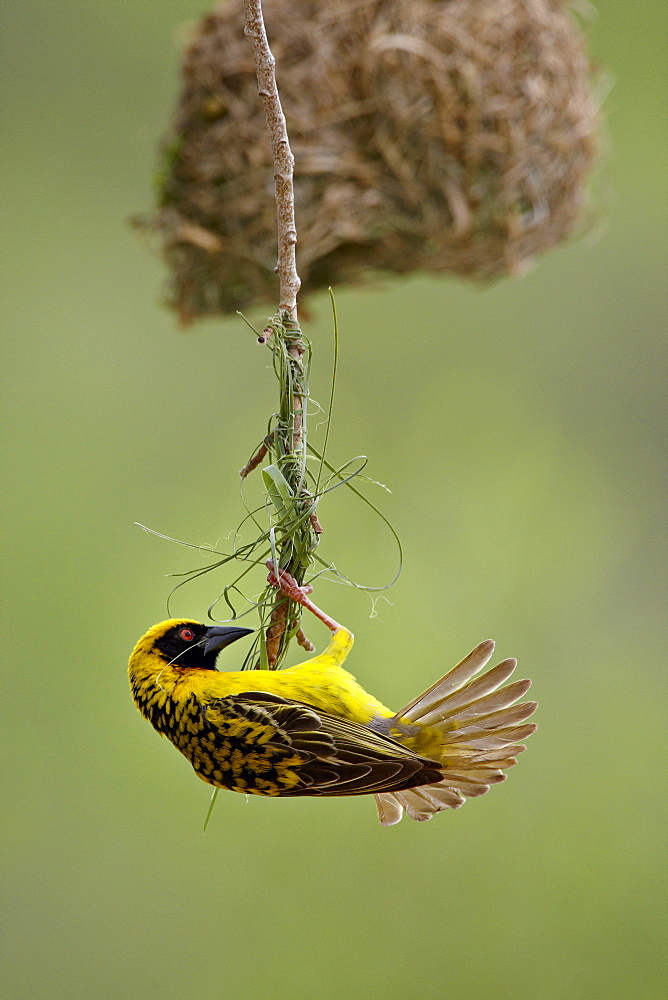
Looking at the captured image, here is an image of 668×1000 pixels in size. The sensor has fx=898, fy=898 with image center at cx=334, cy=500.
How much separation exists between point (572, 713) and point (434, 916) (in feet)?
2.72

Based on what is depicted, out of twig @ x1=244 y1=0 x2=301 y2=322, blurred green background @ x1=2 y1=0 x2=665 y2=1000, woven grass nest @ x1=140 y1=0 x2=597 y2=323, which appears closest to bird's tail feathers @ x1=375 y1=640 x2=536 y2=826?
twig @ x1=244 y1=0 x2=301 y2=322

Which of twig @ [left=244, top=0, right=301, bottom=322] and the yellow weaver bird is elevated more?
twig @ [left=244, top=0, right=301, bottom=322]

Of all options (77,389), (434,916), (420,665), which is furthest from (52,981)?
(77,389)

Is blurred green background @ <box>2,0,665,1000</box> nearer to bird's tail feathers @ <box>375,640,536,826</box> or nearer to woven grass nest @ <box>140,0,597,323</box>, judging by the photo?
woven grass nest @ <box>140,0,597,323</box>

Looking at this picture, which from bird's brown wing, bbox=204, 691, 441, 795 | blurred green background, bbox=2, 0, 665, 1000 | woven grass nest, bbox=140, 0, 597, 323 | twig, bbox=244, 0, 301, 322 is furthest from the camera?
blurred green background, bbox=2, 0, 665, 1000

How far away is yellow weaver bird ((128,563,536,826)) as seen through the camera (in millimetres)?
1033

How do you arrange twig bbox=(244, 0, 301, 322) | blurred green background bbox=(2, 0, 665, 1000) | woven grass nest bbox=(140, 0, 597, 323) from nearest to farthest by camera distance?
twig bbox=(244, 0, 301, 322) → woven grass nest bbox=(140, 0, 597, 323) → blurred green background bbox=(2, 0, 665, 1000)

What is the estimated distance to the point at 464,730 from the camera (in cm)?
115

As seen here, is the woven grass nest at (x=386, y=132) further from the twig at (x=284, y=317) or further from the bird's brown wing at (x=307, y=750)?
the bird's brown wing at (x=307, y=750)

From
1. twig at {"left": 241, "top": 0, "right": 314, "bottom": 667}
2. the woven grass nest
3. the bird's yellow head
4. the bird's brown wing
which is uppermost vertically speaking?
the woven grass nest

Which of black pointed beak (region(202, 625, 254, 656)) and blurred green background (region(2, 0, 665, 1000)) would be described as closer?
black pointed beak (region(202, 625, 254, 656))

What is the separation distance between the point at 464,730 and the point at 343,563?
1671mm

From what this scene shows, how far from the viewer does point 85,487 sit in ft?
8.98

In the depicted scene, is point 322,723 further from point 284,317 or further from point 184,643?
point 284,317
